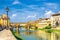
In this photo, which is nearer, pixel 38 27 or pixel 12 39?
pixel 12 39

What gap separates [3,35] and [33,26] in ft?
24.9

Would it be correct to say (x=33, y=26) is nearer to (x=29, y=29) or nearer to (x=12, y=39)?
(x=29, y=29)

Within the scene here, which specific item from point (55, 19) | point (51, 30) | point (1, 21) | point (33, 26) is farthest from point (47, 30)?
point (55, 19)

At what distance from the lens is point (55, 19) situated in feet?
48.2

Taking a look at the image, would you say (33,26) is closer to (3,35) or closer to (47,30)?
(47,30)

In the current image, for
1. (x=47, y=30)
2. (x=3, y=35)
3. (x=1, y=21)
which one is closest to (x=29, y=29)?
(x=47, y=30)

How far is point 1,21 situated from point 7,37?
244 inches

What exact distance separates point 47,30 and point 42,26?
24.3 inches

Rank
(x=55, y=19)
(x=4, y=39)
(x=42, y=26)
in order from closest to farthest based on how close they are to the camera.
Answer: (x=4, y=39) < (x=42, y=26) < (x=55, y=19)

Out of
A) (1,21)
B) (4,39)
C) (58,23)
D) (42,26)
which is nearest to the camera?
(4,39)

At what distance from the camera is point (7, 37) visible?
4734mm

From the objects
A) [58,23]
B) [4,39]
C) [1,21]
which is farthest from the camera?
[58,23]

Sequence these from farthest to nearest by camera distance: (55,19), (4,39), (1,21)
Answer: (55,19) < (1,21) < (4,39)

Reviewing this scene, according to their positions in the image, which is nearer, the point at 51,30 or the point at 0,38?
the point at 0,38
